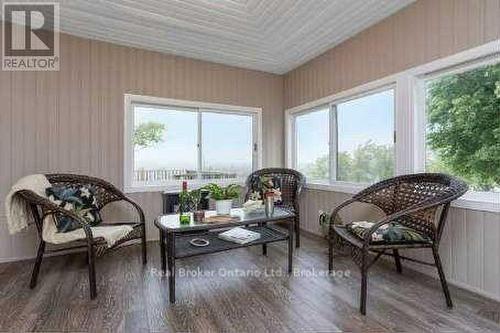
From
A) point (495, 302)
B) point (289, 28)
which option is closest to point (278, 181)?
point (289, 28)

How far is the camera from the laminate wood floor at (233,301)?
1669 mm

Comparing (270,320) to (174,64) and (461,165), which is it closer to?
(461,165)

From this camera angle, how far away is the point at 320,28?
289cm

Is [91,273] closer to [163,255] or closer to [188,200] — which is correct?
[163,255]

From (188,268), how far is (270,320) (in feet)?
3.57

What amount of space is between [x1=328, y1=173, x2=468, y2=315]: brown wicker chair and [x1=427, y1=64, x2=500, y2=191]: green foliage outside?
0.28 metres

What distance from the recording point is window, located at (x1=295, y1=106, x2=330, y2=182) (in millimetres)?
3645

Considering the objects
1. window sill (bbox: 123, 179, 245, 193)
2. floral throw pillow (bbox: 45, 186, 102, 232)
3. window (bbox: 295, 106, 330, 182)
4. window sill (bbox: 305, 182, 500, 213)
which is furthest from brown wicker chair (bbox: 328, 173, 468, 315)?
floral throw pillow (bbox: 45, 186, 102, 232)

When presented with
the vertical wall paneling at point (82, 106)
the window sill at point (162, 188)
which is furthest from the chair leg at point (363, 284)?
the vertical wall paneling at point (82, 106)

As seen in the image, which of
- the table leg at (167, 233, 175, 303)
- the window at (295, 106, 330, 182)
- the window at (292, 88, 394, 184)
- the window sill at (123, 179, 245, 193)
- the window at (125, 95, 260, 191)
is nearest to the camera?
the table leg at (167, 233, 175, 303)

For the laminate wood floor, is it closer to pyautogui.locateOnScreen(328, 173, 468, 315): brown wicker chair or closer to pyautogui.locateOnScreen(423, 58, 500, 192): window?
pyautogui.locateOnScreen(328, 173, 468, 315): brown wicker chair

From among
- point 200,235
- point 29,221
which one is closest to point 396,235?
point 200,235

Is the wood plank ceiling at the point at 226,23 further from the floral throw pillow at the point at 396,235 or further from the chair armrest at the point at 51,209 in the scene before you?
the floral throw pillow at the point at 396,235

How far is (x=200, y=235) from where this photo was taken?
256 centimetres
